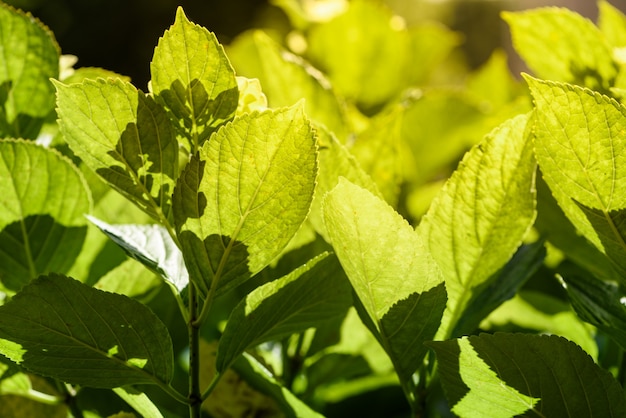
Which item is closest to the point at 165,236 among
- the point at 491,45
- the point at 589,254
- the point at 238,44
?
the point at 589,254

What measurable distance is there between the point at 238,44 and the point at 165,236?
533 mm

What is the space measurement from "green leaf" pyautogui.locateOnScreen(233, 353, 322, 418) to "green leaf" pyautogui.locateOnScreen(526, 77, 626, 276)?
0.88 ft

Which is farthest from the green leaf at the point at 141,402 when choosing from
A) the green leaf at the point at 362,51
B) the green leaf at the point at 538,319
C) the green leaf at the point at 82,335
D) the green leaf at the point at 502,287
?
the green leaf at the point at 362,51

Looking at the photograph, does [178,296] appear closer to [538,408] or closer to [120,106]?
[120,106]

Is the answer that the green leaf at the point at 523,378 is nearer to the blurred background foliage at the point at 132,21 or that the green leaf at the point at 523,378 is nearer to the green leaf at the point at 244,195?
the green leaf at the point at 244,195

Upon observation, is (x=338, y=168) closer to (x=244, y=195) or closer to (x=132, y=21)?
(x=244, y=195)

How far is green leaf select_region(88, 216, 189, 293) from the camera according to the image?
551 mm

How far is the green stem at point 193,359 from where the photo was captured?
0.54 m

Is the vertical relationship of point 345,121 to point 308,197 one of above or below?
below

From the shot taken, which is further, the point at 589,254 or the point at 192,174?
the point at 589,254

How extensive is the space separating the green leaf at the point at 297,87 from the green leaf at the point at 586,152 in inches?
15.4

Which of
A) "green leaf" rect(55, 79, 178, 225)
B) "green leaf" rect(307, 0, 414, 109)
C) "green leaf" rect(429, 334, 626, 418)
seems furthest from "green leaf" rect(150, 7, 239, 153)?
"green leaf" rect(307, 0, 414, 109)

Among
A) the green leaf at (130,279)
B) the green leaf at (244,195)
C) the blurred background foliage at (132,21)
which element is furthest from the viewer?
the blurred background foliage at (132,21)

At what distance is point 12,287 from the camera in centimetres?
64
